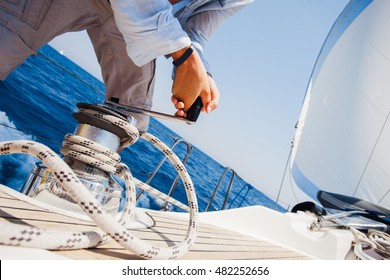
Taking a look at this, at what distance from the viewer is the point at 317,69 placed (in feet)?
16.8

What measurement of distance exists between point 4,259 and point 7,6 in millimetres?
728

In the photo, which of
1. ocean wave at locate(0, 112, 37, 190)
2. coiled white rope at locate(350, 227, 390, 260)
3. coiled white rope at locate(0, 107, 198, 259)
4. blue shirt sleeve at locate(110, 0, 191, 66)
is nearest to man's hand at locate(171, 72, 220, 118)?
blue shirt sleeve at locate(110, 0, 191, 66)

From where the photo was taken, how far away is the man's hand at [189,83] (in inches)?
24.9

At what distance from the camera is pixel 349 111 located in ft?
15.8

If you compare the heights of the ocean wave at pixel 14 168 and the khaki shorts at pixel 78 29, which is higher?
the khaki shorts at pixel 78 29

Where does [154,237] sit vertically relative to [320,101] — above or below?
below

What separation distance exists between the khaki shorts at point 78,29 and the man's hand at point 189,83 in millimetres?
367

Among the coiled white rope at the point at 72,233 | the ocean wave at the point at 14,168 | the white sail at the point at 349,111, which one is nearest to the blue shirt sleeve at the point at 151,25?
the coiled white rope at the point at 72,233

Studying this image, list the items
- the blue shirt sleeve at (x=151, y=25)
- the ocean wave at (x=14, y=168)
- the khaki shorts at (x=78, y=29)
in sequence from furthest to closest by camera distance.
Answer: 1. the ocean wave at (x=14, y=168)
2. the khaki shorts at (x=78, y=29)
3. the blue shirt sleeve at (x=151, y=25)

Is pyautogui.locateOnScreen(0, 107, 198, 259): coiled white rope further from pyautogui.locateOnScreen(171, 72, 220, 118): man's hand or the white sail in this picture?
the white sail

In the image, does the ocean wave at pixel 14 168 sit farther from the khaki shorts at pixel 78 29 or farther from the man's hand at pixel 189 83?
the man's hand at pixel 189 83

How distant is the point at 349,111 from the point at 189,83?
483 cm
